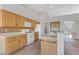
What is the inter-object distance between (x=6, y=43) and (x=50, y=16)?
2.25 meters

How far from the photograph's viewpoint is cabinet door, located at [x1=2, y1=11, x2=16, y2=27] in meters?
2.94

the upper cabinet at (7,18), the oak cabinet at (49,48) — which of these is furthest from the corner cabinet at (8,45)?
the oak cabinet at (49,48)

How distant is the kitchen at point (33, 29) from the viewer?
271 centimetres

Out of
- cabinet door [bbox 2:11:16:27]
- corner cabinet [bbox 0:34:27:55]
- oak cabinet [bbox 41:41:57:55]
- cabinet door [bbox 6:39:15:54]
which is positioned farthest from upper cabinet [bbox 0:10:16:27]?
oak cabinet [bbox 41:41:57:55]

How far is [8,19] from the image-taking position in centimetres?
316

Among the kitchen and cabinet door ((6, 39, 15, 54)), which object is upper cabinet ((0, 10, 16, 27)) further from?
cabinet door ((6, 39, 15, 54))

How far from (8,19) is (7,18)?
62mm

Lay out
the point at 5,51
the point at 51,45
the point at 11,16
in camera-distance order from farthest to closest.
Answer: the point at 11,16, the point at 5,51, the point at 51,45

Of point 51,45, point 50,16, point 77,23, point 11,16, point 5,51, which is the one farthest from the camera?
point 77,23

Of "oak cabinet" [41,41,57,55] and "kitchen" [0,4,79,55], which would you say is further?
"kitchen" [0,4,79,55]

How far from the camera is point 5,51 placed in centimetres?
286

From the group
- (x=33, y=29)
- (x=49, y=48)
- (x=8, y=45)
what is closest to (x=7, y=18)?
(x=8, y=45)
